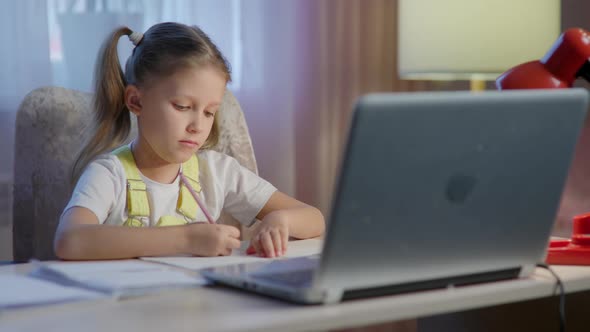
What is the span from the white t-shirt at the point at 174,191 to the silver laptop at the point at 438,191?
1.71 feet

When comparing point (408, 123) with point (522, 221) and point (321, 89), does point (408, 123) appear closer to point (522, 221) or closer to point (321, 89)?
point (522, 221)

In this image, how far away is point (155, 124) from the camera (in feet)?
4.90

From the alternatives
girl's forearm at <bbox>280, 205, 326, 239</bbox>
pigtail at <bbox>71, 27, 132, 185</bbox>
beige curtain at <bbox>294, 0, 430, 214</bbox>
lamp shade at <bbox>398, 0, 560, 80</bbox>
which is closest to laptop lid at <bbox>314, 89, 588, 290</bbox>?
girl's forearm at <bbox>280, 205, 326, 239</bbox>

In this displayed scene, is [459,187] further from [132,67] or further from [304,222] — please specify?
[132,67]

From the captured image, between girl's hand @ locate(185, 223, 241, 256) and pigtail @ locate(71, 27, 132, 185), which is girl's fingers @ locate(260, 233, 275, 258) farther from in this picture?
pigtail @ locate(71, 27, 132, 185)

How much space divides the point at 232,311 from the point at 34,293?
0.75 feet

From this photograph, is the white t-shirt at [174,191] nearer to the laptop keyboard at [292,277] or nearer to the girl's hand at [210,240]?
the girl's hand at [210,240]

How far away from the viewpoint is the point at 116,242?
3.94 feet

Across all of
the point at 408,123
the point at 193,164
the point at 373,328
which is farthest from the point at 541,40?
the point at 408,123

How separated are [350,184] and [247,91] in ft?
5.57

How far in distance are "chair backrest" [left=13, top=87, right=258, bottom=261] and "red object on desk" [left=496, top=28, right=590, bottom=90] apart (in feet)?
2.94

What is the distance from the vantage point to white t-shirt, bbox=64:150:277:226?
142 centimetres

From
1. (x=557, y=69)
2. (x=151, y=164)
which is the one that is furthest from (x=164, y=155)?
(x=557, y=69)

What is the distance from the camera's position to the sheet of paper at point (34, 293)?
87 centimetres
